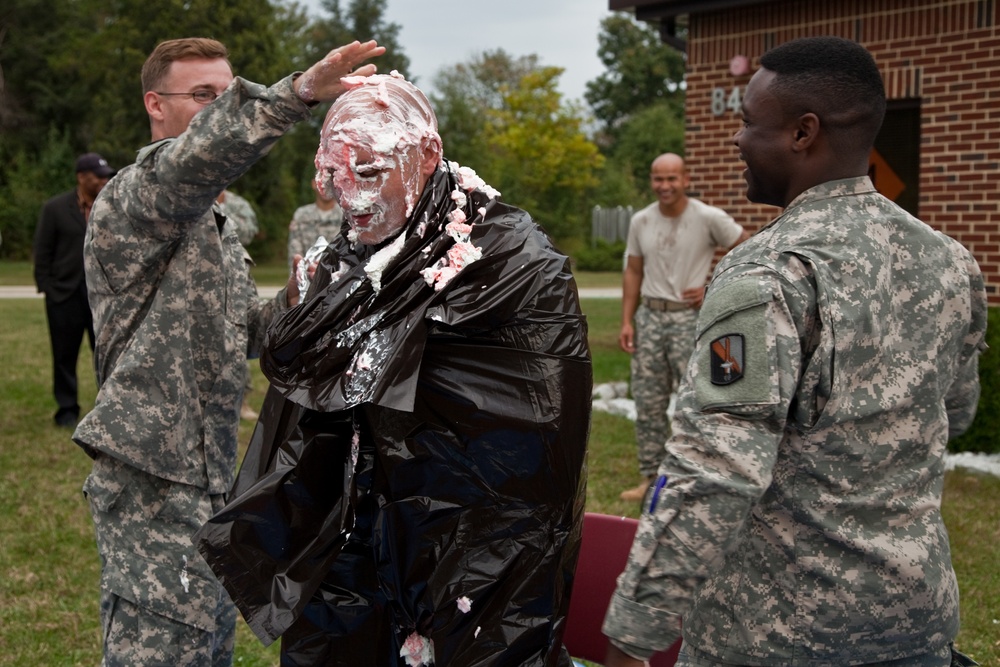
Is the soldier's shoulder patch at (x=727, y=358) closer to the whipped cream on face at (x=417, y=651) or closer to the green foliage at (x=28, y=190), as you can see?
the whipped cream on face at (x=417, y=651)

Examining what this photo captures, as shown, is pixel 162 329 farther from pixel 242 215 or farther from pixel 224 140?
pixel 242 215

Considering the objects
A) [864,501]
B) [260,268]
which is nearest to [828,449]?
[864,501]

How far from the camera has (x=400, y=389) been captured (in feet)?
7.75

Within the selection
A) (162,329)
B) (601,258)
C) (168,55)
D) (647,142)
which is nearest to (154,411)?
(162,329)

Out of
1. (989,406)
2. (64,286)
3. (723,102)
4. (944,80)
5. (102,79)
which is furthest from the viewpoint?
(102,79)

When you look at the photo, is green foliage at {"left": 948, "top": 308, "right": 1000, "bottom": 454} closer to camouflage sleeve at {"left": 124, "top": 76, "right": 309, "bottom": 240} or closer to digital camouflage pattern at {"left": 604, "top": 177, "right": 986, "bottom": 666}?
digital camouflage pattern at {"left": 604, "top": 177, "right": 986, "bottom": 666}

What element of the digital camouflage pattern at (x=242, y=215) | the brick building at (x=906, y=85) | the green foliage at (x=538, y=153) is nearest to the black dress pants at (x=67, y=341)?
the digital camouflage pattern at (x=242, y=215)

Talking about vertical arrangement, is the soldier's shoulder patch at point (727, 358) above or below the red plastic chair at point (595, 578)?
above

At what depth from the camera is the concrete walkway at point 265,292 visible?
67.8 feet

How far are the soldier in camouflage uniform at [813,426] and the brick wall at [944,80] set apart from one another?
502cm

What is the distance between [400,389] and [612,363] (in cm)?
967

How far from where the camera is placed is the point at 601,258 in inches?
1204

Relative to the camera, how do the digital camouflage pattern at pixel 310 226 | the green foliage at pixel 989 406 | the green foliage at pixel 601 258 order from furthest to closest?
the green foliage at pixel 601 258
the digital camouflage pattern at pixel 310 226
the green foliage at pixel 989 406

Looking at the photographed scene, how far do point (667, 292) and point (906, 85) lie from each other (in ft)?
8.33
